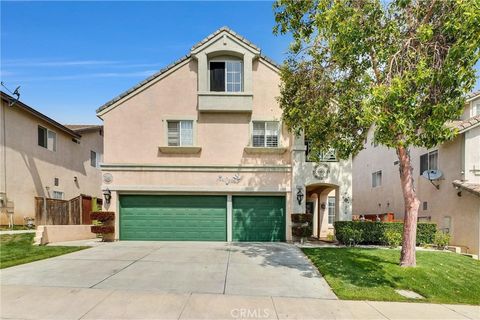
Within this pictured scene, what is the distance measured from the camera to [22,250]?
36.2 ft

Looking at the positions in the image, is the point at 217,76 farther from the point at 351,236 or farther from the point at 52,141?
the point at 52,141

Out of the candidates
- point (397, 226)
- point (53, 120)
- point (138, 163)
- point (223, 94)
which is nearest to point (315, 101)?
point (223, 94)

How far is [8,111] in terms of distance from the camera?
1562cm

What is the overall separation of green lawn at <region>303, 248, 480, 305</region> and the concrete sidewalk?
49 cm

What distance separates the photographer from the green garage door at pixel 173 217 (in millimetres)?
14359

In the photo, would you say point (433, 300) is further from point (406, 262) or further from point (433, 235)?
point (433, 235)

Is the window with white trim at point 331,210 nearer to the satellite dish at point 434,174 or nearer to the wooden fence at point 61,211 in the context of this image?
the satellite dish at point 434,174

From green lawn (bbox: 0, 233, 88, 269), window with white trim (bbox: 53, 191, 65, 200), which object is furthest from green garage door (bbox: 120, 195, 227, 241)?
window with white trim (bbox: 53, 191, 65, 200)

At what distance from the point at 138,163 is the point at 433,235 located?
14.4 meters

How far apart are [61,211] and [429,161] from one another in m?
20.5

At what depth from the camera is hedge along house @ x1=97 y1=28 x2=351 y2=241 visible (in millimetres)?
14242

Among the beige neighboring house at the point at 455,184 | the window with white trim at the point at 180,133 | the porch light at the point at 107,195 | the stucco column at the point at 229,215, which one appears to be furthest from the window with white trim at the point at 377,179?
the porch light at the point at 107,195

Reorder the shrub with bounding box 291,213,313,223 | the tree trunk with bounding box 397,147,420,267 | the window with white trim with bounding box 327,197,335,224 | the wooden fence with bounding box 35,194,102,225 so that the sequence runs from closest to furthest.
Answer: the tree trunk with bounding box 397,147,420,267, the shrub with bounding box 291,213,313,223, the wooden fence with bounding box 35,194,102,225, the window with white trim with bounding box 327,197,335,224

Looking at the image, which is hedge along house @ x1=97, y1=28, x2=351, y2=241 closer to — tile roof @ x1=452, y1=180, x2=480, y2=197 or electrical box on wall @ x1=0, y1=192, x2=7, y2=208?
tile roof @ x1=452, y1=180, x2=480, y2=197
